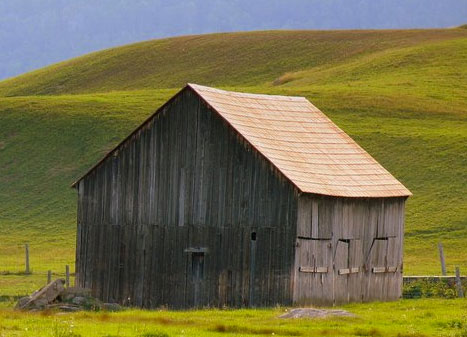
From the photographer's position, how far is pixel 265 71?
374 feet

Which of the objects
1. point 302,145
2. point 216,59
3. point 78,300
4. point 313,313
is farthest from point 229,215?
point 216,59

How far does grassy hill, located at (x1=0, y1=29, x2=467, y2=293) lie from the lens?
65.8 m

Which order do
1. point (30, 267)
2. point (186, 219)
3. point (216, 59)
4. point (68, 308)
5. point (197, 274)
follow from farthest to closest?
1. point (216, 59)
2. point (30, 267)
3. point (186, 219)
4. point (197, 274)
5. point (68, 308)

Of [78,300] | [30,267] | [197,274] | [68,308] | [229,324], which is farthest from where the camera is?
[30,267]

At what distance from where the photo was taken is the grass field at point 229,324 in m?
26.9

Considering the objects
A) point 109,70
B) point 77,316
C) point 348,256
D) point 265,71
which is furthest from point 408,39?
point 77,316

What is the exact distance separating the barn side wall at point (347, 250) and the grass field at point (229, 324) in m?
2.98

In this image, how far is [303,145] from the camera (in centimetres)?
4069

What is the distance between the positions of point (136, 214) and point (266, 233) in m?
4.82

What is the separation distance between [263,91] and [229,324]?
6370cm

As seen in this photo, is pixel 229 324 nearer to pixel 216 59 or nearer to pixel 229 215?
pixel 229 215

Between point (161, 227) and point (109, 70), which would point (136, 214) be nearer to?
point (161, 227)

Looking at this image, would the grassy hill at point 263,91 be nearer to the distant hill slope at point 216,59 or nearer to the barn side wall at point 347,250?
the distant hill slope at point 216,59

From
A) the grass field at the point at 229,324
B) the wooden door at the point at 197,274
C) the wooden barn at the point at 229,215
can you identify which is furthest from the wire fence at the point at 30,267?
the grass field at the point at 229,324
